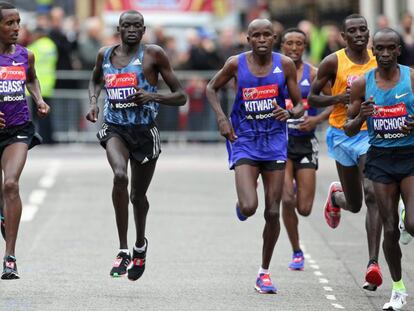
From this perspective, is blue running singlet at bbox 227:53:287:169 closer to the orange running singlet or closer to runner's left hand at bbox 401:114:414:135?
the orange running singlet

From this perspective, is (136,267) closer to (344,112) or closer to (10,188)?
(10,188)

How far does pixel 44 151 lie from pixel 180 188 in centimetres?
707

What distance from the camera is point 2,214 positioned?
43.9ft

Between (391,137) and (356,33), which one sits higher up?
(356,33)

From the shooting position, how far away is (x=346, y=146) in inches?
540

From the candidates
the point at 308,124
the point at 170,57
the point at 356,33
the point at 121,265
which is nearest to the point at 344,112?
the point at 356,33

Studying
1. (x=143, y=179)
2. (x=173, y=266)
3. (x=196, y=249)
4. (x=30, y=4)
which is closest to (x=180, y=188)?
(x=196, y=249)

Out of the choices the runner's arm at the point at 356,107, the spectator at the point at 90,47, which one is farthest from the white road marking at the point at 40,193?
the runner's arm at the point at 356,107

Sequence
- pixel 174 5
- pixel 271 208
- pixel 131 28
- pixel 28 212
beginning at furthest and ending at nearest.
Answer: pixel 174 5
pixel 28 212
pixel 271 208
pixel 131 28

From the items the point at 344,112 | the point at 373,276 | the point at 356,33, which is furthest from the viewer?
the point at 344,112

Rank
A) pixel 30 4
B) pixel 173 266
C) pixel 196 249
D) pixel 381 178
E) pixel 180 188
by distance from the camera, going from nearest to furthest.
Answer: pixel 381 178, pixel 173 266, pixel 196 249, pixel 180 188, pixel 30 4

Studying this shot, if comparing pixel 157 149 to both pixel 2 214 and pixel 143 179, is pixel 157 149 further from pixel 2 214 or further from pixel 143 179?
pixel 2 214

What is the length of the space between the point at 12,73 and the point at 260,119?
6.58 feet

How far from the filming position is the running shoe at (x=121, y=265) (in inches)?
499
